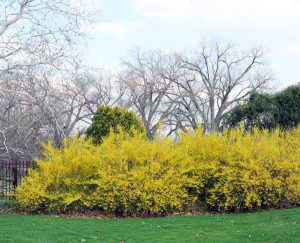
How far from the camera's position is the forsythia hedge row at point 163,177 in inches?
527

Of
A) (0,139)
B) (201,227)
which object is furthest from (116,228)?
(0,139)

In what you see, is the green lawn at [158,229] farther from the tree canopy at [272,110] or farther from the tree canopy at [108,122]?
the tree canopy at [272,110]

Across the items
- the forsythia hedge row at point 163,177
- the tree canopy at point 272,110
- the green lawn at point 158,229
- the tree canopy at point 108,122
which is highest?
the tree canopy at point 272,110

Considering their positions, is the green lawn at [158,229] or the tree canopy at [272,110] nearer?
the green lawn at [158,229]

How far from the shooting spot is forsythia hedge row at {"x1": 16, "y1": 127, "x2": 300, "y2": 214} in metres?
13.4

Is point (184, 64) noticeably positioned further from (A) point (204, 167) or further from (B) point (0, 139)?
(A) point (204, 167)

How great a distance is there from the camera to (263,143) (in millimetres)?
14352

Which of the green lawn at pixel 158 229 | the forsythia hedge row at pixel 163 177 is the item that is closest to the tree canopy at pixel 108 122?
→ the forsythia hedge row at pixel 163 177

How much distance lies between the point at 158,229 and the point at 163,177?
9.88ft

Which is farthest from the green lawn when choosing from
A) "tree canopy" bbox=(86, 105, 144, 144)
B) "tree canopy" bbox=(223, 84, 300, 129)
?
"tree canopy" bbox=(223, 84, 300, 129)

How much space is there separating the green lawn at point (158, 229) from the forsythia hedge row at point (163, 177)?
886 millimetres

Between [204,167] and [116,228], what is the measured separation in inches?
162

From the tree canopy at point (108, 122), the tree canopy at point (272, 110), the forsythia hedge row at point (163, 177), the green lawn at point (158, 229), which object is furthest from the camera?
the tree canopy at point (272, 110)

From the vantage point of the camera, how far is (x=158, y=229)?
10.7 metres
